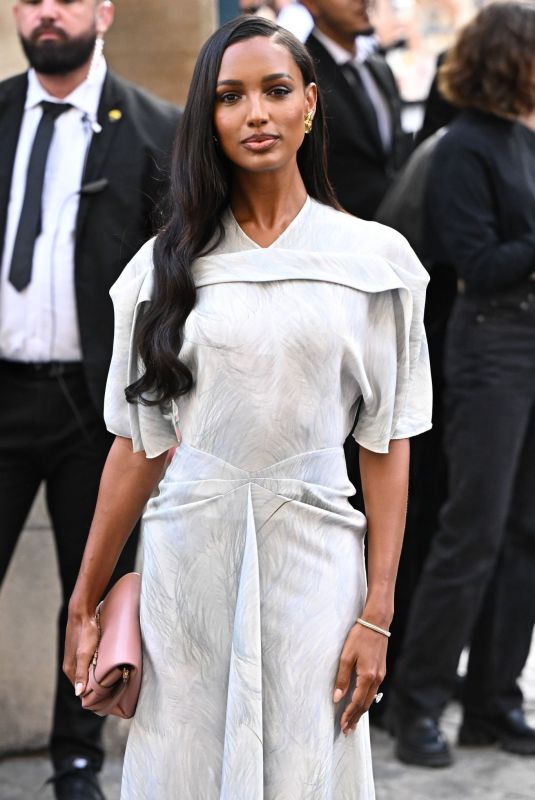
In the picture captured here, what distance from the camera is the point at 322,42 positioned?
503 cm

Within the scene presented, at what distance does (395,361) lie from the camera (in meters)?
2.82

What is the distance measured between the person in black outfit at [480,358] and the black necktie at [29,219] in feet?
4.23

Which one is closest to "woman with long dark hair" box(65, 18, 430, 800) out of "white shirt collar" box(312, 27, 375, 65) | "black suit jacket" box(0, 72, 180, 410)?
"black suit jacket" box(0, 72, 180, 410)

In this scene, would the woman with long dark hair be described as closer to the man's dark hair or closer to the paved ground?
the paved ground

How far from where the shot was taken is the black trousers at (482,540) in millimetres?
4684

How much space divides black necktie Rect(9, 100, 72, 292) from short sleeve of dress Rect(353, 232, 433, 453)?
1.50 metres

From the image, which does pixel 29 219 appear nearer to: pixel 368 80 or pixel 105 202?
pixel 105 202

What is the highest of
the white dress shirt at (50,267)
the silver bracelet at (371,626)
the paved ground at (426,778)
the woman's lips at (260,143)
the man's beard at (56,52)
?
the woman's lips at (260,143)

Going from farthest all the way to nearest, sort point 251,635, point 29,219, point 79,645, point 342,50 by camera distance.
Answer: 1. point 342,50
2. point 29,219
3. point 79,645
4. point 251,635

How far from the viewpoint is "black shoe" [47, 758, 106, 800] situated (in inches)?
168

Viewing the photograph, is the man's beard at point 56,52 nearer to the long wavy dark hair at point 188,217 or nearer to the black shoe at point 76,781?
the long wavy dark hair at point 188,217

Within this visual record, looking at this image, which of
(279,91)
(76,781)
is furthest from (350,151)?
(279,91)

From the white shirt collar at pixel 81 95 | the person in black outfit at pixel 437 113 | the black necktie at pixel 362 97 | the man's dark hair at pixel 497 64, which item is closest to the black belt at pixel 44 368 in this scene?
the white shirt collar at pixel 81 95

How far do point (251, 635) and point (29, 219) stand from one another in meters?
1.76
